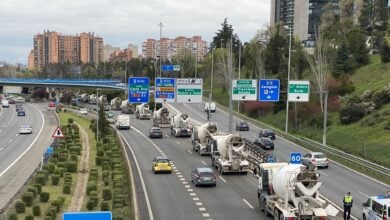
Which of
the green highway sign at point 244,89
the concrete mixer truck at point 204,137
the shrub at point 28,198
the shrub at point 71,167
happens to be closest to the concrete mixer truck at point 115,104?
the concrete mixer truck at point 204,137

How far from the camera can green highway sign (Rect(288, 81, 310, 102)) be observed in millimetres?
48219

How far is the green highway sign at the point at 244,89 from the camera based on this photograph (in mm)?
48875

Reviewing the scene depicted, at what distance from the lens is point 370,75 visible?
7925 centimetres

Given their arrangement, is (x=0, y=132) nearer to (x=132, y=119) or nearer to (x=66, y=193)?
(x=132, y=119)

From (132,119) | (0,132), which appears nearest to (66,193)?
(0,132)

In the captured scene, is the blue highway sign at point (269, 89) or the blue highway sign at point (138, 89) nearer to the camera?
the blue highway sign at point (269, 89)

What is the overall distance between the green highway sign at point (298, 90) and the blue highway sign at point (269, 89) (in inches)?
43.9

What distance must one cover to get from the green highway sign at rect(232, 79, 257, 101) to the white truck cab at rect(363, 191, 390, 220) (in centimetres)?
2433

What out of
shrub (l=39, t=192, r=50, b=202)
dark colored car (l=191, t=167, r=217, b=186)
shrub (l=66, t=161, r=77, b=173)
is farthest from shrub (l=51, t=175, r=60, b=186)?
dark colored car (l=191, t=167, r=217, b=186)

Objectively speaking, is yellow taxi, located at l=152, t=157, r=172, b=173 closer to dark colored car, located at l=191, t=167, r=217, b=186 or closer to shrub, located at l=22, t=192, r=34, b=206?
dark colored car, located at l=191, t=167, r=217, b=186

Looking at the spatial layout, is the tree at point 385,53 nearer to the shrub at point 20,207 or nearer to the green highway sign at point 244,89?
the green highway sign at point 244,89

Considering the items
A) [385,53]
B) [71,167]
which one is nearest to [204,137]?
[71,167]

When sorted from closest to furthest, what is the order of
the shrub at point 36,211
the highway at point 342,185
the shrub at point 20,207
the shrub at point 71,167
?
the shrub at point 36,211
the shrub at point 20,207
the highway at point 342,185
the shrub at point 71,167

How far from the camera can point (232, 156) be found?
40.5 metres
